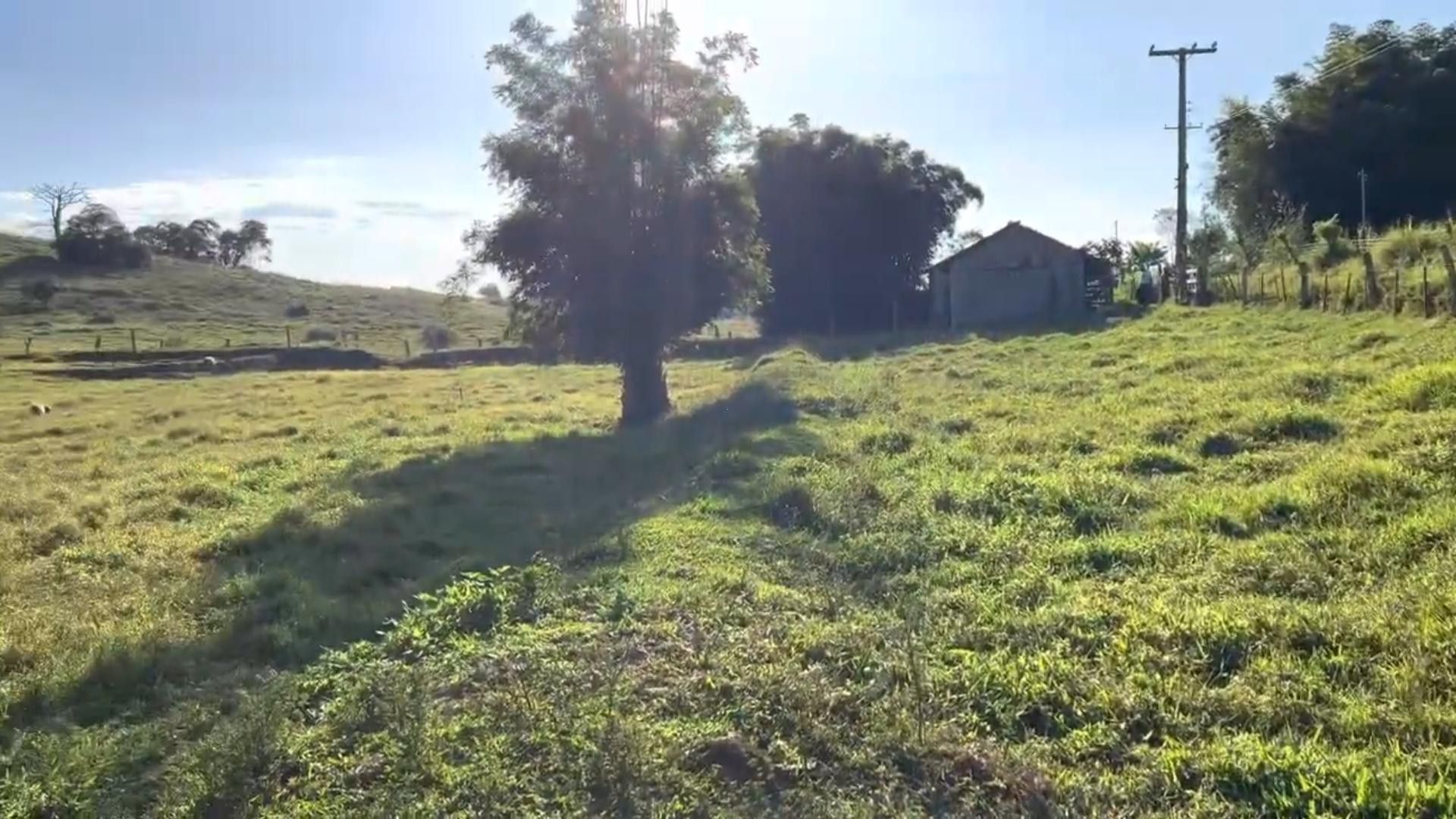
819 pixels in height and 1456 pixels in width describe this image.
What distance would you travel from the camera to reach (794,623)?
21.7 ft

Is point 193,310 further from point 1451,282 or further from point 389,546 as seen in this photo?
point 1451,282

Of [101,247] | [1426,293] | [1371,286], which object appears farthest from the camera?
[101,247]

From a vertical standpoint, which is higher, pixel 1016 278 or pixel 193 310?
pixel 193 310

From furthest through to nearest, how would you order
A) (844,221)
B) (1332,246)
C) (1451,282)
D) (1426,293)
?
(844,221) → (1332,246) → (1426,293) → (1451,282)

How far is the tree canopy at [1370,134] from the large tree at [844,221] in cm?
1253

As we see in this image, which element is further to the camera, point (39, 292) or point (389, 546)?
point (39, 292)

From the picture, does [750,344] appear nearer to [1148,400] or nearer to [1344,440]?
[1148,400]

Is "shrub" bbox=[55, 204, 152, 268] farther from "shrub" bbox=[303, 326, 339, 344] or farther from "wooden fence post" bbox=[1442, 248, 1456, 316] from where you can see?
"wooden fence post" bbox=[1442, 248, 1456, 316]

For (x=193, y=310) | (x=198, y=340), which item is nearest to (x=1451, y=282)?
(x=198, y=340)

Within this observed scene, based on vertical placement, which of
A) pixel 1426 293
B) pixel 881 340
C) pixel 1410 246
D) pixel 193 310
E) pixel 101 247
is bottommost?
pixel 881 340

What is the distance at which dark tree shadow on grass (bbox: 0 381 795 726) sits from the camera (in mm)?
6371

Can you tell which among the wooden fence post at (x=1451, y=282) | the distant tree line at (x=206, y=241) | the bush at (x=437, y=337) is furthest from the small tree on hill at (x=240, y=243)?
the wooden fence post at (x=1451, y=282)

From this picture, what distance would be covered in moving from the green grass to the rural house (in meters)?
23.9

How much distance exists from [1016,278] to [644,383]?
2531 centimetres
